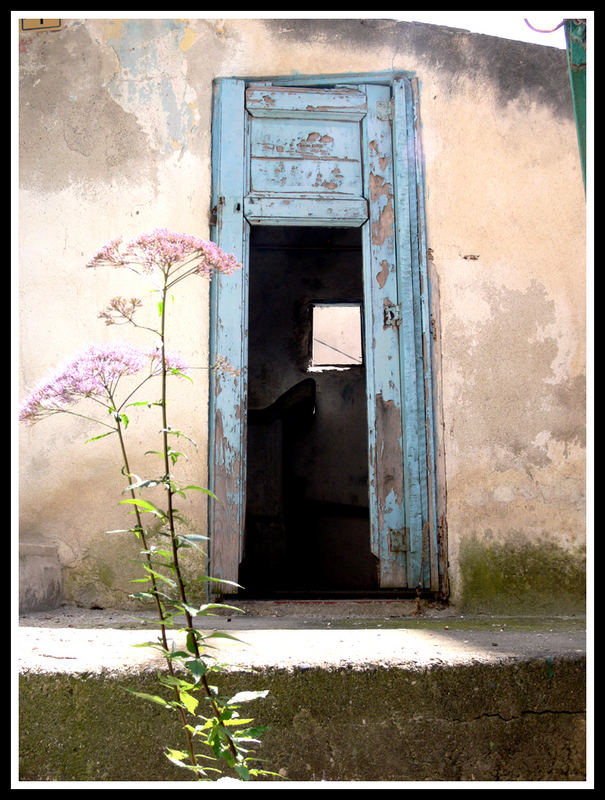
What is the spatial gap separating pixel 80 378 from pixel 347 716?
3.72ft

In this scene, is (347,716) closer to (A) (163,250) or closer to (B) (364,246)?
(A) (163,250)

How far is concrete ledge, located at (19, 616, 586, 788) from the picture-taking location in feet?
5.90

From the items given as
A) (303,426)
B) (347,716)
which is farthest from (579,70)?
(303,426)

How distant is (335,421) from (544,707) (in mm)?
6353

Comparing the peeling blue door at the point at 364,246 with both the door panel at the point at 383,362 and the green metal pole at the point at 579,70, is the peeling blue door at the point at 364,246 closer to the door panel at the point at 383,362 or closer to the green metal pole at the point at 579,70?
the door panel at the point at 383,362

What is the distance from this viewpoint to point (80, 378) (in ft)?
5.07

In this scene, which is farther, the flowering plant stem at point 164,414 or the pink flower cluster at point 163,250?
the pink flower cluster at point 163,250

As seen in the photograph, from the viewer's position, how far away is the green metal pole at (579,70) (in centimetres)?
171

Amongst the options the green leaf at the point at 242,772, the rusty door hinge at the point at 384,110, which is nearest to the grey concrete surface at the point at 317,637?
the green leaf at the point at 242,772

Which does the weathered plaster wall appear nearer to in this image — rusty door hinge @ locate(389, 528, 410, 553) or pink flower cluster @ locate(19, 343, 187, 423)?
rusty door hinge @ locate(389, 528, 410, 553)

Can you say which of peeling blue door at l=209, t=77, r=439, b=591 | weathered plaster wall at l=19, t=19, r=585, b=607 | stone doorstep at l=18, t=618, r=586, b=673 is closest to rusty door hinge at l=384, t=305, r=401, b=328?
peeling blue door at l=209, t=77, r=439, b=591

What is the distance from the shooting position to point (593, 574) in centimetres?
147

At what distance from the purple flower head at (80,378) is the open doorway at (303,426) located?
5736mm

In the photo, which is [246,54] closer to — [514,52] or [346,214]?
[346,214]
